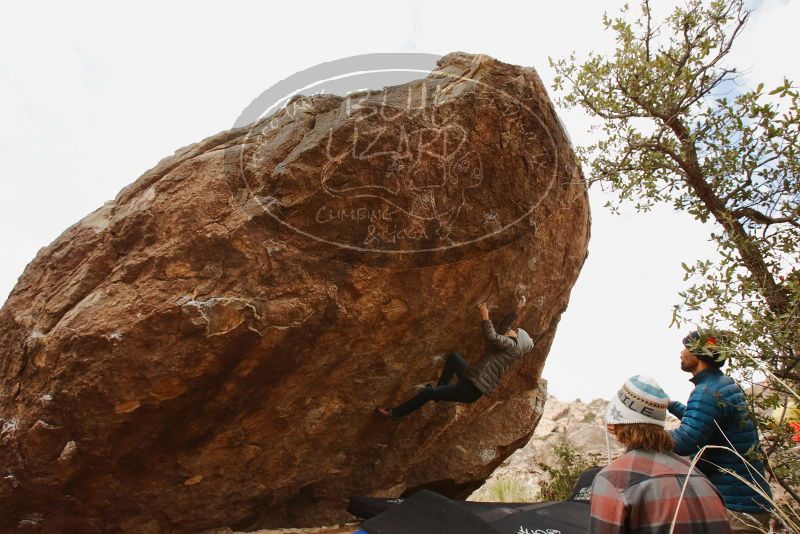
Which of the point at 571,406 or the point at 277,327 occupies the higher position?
the point at 277,327

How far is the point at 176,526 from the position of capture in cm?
573

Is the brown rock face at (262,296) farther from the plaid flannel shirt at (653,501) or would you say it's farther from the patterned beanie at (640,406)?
the plaid flannel shirt at (653,501)

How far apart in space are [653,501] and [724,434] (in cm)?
225

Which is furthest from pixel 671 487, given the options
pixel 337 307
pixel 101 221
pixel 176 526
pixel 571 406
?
pixel 571 406

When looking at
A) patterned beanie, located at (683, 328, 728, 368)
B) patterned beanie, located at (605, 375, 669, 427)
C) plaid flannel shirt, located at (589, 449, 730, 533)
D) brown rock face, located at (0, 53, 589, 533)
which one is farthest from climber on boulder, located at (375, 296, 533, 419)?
plaid flannel shirt, located at (589, 449, 730, 533)

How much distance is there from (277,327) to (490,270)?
2472 millimetres

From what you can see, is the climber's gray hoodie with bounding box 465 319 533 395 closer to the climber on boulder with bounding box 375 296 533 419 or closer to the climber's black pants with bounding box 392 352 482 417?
the climber on boulder with bounding box 375 296 533 419

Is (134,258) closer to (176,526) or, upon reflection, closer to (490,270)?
(176,526)

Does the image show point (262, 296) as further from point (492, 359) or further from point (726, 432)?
point (726, 432)

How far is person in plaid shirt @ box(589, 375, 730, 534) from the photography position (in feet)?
8.21

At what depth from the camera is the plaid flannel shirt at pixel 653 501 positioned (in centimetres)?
250

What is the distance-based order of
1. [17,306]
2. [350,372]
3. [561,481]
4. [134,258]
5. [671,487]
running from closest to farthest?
[671,487] → [134,258] → [17,306] → [350,372] → [561,481]

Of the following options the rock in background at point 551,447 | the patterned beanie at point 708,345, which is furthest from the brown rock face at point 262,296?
the rock in background at point 551,447

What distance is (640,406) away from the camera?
2854mm
